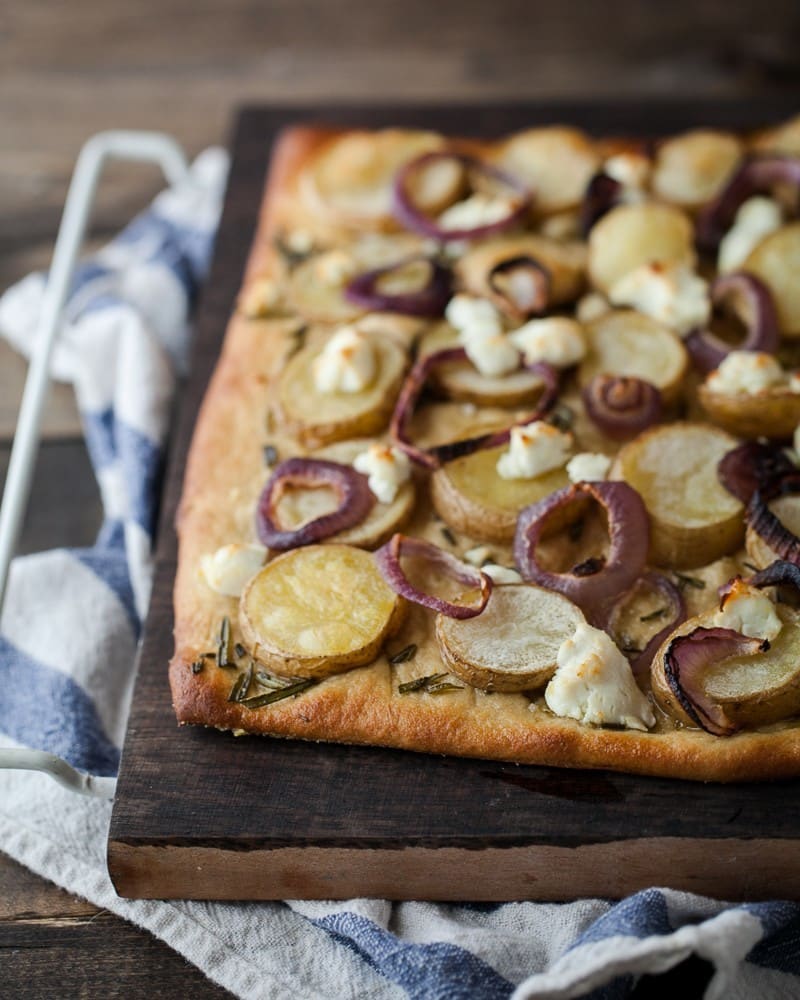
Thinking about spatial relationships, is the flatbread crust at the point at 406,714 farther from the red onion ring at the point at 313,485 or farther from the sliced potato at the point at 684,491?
the sliced potato at the point at 684,491

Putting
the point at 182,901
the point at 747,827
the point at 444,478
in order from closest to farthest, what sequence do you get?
the point at 747,827, the point at 182,901, the point at 444,478

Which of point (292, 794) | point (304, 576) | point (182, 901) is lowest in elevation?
point (182, 901)

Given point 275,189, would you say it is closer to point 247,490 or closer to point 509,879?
point 247,490

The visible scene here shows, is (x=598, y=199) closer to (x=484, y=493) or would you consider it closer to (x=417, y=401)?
(x=417, y=401)

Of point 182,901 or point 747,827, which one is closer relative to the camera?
point 747,827

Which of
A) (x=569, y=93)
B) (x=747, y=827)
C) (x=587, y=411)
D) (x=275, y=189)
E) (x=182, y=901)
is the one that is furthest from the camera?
(x=569, y=93)

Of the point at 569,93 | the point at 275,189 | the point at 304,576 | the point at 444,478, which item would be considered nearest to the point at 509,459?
the point at 444,478

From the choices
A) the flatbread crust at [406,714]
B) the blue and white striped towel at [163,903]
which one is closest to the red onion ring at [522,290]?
the flatbread crust at [406,714]
